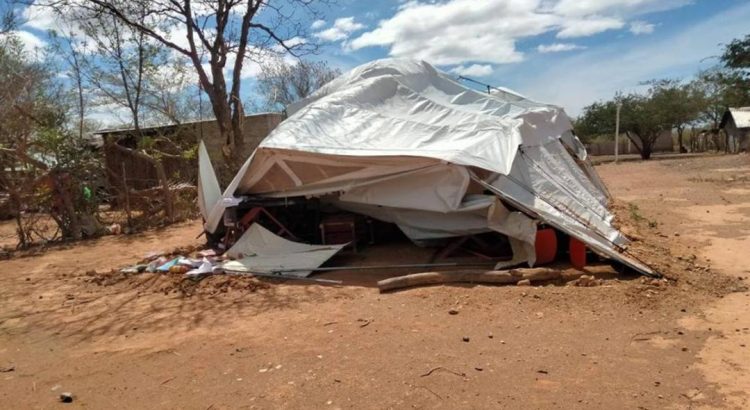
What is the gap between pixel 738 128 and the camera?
35625 mm

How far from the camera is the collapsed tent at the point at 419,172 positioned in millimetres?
6664

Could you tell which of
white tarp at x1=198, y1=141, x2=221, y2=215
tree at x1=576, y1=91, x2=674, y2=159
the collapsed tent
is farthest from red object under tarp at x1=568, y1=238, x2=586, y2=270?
tree at x1=576, y1=91, x2=674, y2=159

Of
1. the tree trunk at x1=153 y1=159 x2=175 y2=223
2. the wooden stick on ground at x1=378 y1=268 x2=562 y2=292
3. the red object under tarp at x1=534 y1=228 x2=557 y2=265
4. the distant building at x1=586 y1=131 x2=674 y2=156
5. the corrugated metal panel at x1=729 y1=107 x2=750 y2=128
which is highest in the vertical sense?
the corrugated metal panel at x1=729 y1=107 x2=750 y2=128

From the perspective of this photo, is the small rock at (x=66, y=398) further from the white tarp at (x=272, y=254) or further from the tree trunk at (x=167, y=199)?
the tree trunk at (x=167, y=199)

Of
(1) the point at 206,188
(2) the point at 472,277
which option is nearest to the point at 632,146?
(1) the point at 206,188

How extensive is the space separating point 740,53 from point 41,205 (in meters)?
27.0

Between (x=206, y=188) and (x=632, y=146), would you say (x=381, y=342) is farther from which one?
(x=632, y=146)

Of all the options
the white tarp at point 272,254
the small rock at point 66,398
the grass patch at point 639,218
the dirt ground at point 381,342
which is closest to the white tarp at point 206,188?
the white tarp at point 272,254

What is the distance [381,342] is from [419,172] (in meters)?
3.12

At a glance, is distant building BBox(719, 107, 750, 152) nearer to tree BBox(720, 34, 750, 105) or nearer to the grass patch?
tree BBox(720, 34, 750, 105)

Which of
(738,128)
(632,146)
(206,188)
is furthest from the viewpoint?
(632,146)

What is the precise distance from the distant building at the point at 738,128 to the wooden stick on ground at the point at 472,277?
116 feet

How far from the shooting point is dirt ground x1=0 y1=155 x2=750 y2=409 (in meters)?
3.50

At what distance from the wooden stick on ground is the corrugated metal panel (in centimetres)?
3695
